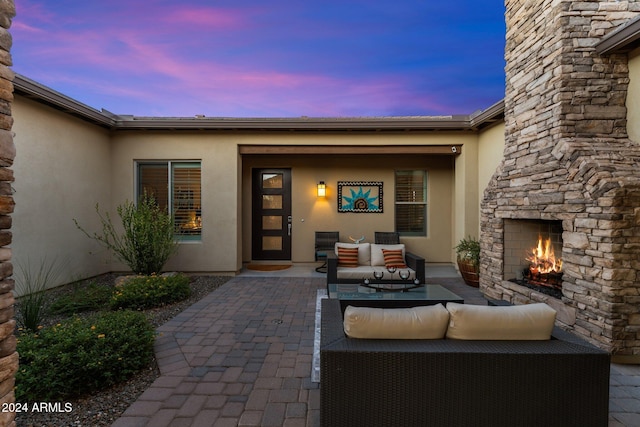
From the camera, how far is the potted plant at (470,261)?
5730 millimetres

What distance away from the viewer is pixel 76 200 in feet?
19.1

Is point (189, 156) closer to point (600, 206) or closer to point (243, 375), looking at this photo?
point (243, 375)

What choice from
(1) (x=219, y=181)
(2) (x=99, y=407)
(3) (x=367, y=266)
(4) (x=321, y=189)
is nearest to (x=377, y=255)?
(3) (x=367, y=266)

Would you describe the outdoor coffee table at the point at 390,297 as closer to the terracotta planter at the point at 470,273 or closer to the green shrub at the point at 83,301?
the terracotta planter at the point at 470,273

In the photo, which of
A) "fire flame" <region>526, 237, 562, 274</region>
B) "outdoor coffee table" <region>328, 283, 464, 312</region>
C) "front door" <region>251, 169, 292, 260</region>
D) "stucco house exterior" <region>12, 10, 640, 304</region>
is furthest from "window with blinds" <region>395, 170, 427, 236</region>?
"outdoor coffee table" <region>328, 283, 464, 312</region>

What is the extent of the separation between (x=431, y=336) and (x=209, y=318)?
309cm

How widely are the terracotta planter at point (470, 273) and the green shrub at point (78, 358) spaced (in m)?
5.38

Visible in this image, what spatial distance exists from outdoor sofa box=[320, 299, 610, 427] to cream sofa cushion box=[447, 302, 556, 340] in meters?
0.14

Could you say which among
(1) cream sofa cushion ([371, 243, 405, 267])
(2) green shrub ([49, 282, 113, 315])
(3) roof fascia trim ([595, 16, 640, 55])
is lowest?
(2) green shrub ([49, 282, 113, 315])

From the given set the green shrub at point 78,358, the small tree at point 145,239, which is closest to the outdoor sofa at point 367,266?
the green shrub at point 78,358

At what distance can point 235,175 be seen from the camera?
21.9ft

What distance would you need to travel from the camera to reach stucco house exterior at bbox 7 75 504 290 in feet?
17.1

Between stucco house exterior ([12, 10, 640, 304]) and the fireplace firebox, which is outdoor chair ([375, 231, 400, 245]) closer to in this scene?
stucco house exterior ([12, 10, 640, 304])

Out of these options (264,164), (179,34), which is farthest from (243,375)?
(179,34)
